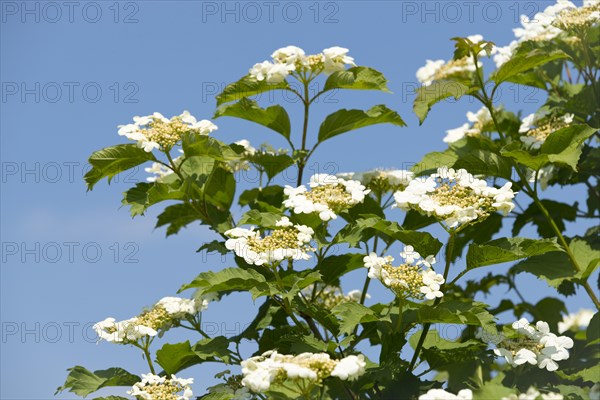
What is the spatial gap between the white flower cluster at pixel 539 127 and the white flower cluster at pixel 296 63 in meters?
0.87

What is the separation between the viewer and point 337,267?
3154mm

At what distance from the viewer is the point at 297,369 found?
2242 millimetres

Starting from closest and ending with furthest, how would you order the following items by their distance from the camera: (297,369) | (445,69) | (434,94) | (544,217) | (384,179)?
(297,369) → (434,94) → (384,179) → (544,217) → (445,69)

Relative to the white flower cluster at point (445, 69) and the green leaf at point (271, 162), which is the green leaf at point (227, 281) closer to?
the green leaf at point (271, 162)

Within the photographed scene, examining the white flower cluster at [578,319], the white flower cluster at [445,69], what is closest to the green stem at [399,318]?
the white flower cluster at [445,69]

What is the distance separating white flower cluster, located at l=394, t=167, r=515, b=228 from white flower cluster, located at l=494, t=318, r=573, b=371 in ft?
1.47

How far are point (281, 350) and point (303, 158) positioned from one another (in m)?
0.84

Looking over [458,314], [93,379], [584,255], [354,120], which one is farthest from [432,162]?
[93,379]

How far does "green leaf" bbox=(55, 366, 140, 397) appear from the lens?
307 cm

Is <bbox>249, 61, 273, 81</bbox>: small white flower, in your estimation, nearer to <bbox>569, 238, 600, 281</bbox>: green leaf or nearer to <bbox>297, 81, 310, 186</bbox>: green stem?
<bbox>297, 81, 310, 186</bbox>: green stem

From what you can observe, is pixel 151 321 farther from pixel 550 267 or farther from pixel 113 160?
pixel 550 267

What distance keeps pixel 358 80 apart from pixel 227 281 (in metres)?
1.07

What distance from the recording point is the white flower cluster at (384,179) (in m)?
3.45

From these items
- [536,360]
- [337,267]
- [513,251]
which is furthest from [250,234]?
[536,360]
